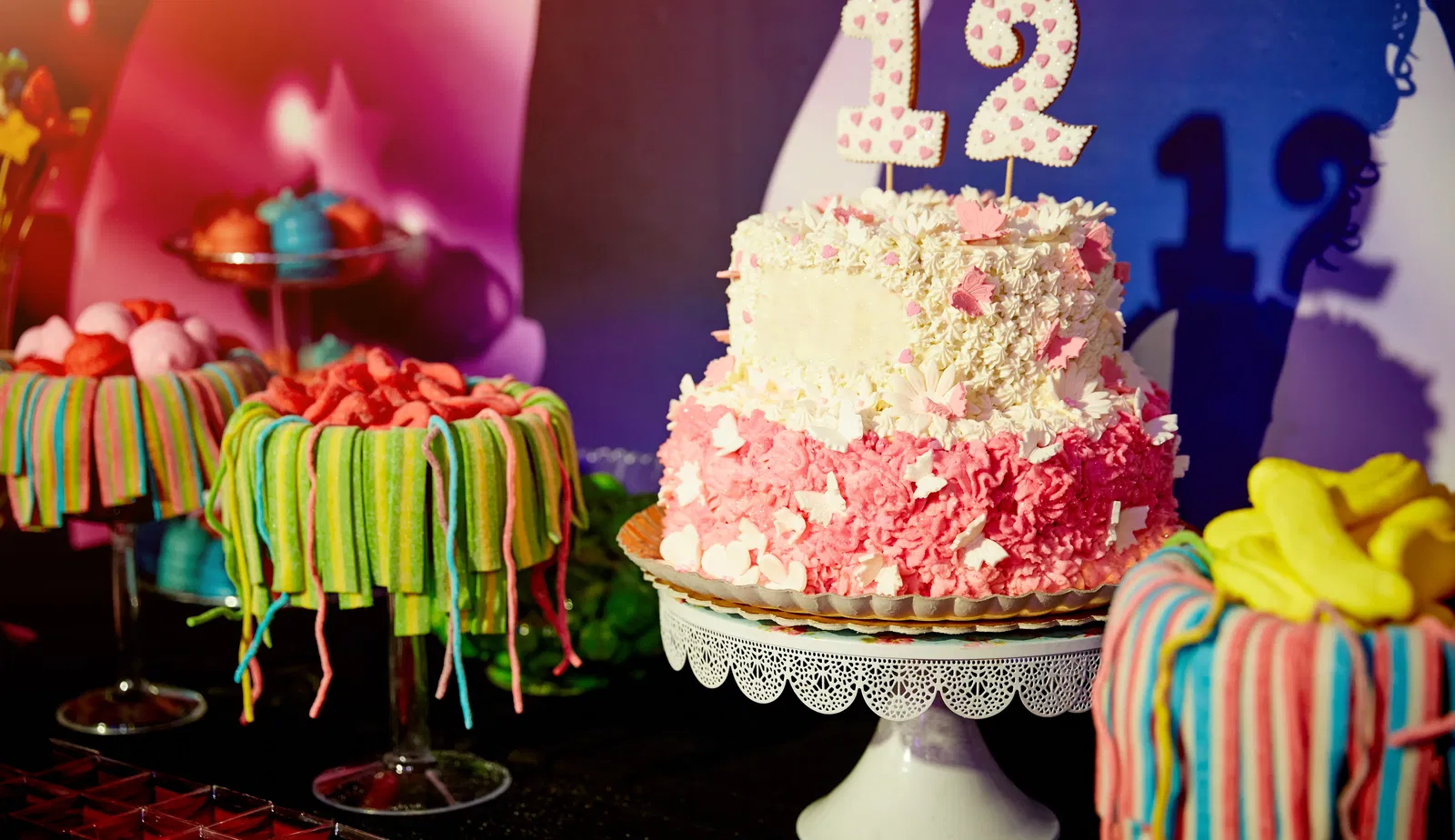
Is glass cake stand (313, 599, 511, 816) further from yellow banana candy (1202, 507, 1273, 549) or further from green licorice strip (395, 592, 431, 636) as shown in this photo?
yellow banana candy (1202, 507, 1273, 549)

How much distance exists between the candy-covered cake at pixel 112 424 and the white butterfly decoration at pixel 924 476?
1769 mm

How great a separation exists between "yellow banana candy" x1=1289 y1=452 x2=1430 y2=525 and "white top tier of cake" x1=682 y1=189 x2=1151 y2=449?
572mm

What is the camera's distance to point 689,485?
267 centimetres

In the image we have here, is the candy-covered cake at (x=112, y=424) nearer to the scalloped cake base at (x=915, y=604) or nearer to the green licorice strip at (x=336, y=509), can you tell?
the green licorice strip at (x=336, y=509)

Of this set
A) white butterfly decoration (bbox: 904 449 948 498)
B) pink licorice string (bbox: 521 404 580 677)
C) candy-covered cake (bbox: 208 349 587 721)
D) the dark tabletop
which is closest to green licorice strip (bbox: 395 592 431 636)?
candy-covered cake (bbox: 208 349 587 721)

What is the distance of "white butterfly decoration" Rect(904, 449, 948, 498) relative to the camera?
2.39m

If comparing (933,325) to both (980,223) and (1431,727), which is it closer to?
(980,223)

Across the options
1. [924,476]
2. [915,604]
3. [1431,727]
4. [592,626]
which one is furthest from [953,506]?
[592,626]

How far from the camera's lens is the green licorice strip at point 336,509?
2736 millimetres

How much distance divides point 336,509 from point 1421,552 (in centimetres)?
182

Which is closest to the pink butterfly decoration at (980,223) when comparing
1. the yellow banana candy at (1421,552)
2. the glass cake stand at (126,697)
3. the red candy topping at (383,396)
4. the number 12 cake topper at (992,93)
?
the number 12 cake topper at (992,93)

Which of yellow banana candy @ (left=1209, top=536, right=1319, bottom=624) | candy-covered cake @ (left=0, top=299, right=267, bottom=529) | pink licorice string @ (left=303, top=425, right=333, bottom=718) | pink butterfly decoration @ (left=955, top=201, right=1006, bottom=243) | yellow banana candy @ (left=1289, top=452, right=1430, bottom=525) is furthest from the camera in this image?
candy-covered cake @ (left=0, top=299, right=267, bottom=529)

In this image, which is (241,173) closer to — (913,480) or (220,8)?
(220,8)

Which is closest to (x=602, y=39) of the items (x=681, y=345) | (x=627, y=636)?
(x=681, y=345)
